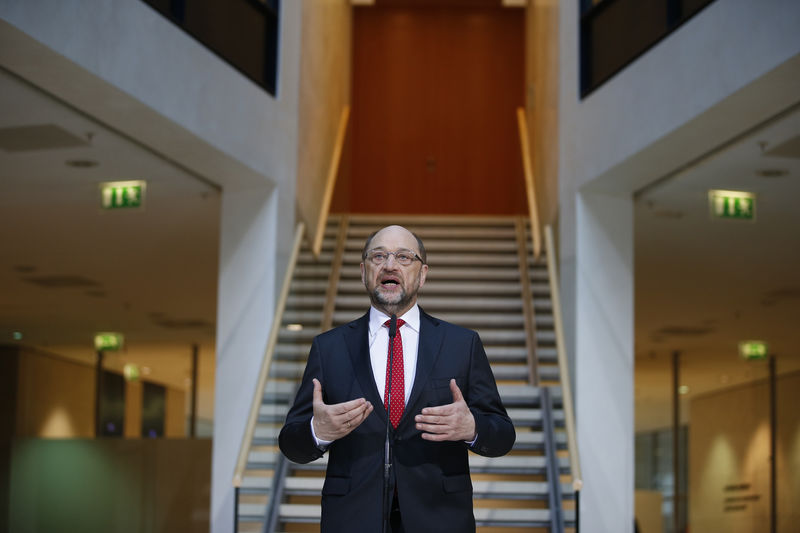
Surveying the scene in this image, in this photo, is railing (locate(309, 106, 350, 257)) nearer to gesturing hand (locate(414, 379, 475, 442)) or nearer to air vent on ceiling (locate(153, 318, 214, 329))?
air vent on ceiling (locate(153, 318, 214, 329))

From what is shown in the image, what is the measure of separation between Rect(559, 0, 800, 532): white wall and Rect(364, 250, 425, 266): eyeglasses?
4.04 metres

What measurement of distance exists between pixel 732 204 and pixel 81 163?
201 inches

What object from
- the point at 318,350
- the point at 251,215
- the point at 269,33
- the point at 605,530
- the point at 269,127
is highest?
the point at 269,33

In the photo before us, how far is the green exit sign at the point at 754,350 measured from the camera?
16047mm

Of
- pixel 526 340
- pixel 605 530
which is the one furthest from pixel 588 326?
pixel 605 530

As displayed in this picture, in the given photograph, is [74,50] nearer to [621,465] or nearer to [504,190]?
[621,465]

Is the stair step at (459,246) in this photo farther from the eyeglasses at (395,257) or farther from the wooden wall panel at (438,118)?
the eyeglasses at (395,257)

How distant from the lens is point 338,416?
2.69 m

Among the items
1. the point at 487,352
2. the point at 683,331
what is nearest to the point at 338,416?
the point at 487,352

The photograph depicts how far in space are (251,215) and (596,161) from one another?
112 inches

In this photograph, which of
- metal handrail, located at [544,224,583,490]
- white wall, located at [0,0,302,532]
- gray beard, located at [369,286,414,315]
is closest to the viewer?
gray beard, located at [369,286,414,315]

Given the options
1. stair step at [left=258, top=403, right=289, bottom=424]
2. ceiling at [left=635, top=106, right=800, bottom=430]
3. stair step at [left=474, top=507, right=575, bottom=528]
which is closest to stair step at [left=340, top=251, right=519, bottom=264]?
ceiling at [left=635, top=106, right=800, bottom=430]

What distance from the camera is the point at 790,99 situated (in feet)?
20.7

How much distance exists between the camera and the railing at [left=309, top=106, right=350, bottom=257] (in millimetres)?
10148
